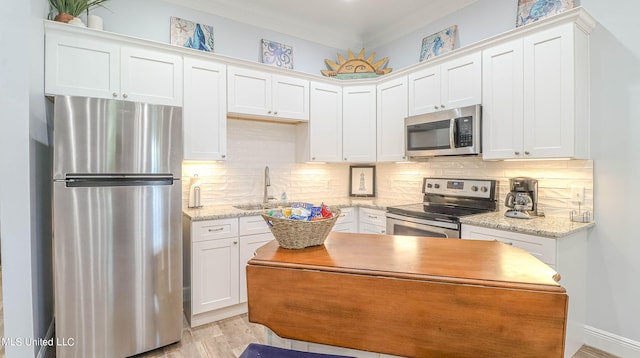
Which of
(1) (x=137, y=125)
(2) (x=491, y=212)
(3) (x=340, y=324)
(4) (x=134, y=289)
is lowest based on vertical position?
(4) (x=134, y=289)

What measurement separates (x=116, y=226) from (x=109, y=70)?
1301 mm

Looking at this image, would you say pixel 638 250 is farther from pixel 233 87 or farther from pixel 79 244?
pixel 79 244

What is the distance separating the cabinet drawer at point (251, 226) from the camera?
9.44ft

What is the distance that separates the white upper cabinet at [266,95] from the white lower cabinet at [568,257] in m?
2.16

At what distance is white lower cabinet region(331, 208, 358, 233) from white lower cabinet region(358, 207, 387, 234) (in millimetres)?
48

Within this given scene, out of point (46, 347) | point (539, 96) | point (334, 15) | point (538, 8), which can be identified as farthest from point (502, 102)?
point (46, 347)

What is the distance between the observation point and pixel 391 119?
356 centimetres

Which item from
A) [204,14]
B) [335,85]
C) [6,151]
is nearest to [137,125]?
[6,151]

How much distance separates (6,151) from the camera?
1644mm

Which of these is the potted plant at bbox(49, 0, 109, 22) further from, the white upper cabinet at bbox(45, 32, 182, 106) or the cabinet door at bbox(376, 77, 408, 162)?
the cabinet door at bbox(376, 77, 408, 162)

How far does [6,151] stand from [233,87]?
1.83 meters

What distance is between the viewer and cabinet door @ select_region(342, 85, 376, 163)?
375cm

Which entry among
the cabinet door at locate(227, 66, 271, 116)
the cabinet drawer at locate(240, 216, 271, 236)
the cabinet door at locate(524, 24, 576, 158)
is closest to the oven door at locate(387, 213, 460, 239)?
the cabinet door at locate(524, 24, 576, 158)

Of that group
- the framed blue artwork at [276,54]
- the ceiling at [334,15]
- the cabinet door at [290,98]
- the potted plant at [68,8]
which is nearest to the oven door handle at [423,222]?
the cabinet door at [290,98]
